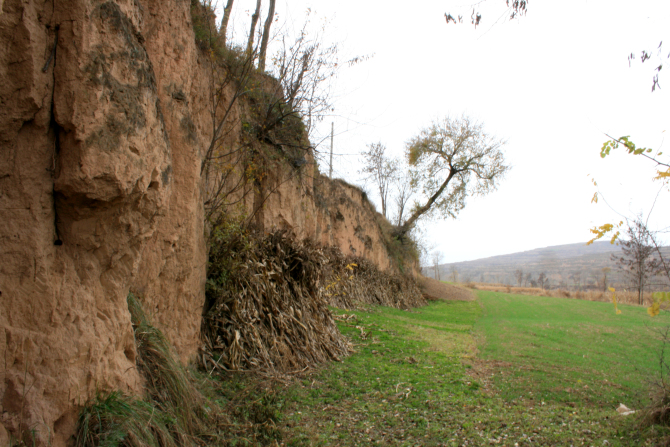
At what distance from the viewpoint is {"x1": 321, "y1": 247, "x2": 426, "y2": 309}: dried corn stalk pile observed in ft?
43.0

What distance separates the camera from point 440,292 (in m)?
26.9

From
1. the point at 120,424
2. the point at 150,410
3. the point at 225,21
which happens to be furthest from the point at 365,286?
the point at 120,424

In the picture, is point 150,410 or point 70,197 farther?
point 150,410

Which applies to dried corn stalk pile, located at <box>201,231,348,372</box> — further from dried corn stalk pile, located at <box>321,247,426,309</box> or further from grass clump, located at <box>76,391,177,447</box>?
dried corn stalk pile, located at <box>321,247,426,309</box>

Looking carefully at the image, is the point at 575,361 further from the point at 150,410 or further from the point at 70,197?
the point at 70,197

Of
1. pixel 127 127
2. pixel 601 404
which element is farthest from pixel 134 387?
pixel 601 404

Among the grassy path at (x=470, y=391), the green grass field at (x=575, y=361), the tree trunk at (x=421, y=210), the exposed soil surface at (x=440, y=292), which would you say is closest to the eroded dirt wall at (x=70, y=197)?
the grassy path at (x=470, y=391)

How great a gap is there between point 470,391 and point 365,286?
11.3m

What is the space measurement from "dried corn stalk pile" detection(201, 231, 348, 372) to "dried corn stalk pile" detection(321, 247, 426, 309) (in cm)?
316

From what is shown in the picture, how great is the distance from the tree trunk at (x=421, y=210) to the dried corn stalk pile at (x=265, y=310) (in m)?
20.8

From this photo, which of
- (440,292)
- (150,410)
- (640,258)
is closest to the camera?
(150,410)

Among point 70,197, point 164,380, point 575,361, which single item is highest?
point 70,197

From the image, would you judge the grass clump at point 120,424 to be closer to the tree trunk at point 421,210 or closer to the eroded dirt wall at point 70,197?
the eroded dirt wall at point 70,197

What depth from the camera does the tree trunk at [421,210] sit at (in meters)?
27.8
